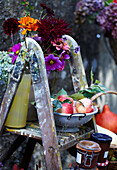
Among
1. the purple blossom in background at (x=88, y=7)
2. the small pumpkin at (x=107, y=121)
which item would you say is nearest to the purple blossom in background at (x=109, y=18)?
the purple blossom in background at (x=88, y=7)

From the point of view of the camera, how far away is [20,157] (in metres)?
1.58

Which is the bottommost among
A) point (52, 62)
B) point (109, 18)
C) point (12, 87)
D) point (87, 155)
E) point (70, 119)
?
point (87, 155)

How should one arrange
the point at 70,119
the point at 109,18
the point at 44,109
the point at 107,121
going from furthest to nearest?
the point at 109,18 → the point at 107,121 → the point at 70,119 → the point at 44,109

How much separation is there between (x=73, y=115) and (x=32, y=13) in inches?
34.5

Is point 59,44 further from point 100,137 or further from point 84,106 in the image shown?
point 100,137

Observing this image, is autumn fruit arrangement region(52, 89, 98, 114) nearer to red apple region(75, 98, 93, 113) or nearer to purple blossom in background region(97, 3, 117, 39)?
red apple region(75, 98, 93, 113)

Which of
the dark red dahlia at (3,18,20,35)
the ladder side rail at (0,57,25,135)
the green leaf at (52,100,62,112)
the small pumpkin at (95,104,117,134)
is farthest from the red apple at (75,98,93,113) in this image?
the small pumpkin at (95,104,117,134)

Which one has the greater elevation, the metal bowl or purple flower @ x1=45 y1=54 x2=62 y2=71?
purple flower @ x1=45 y1=54 x2=62 y2=71

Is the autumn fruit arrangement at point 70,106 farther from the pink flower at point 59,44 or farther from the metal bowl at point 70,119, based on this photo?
the pink flower at point 59,44

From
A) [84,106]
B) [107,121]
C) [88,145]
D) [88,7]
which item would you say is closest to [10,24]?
[84,106]

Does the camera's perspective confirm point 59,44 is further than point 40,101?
Yes

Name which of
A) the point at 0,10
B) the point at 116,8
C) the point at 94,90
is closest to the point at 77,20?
the point at 116,8

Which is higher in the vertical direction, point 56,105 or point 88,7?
point 88,7

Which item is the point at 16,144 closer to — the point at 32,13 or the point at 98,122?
the point at 98,122
